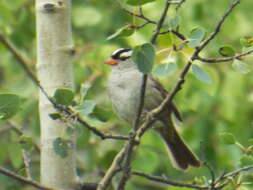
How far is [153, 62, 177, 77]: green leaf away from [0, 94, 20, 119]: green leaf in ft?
1.53

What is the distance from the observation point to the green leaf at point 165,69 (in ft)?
8.05

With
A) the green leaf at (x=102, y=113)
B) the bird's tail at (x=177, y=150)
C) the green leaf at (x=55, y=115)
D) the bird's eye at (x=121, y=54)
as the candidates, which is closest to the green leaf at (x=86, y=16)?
the bird's eye at (x=121, y=54)

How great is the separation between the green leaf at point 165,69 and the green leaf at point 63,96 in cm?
28

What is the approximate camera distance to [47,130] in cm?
293

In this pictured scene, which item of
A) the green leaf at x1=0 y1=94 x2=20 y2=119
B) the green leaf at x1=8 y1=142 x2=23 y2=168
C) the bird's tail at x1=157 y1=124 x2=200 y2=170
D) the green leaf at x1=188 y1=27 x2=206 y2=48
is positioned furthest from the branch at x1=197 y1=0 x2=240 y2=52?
the bird's tail at x1=157 y1=124 x2=200 y2=170

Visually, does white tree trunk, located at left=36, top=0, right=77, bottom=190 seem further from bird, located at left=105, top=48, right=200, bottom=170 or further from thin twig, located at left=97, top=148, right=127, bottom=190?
bird, located at left=105, top=48, right=200, bottom=170

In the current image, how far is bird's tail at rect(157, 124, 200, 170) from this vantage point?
395 cm

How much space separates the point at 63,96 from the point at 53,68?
1.44 feet

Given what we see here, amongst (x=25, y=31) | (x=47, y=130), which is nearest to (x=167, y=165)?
(x=25, y=31)

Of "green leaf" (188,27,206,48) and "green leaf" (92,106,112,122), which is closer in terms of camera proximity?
"green leaf" (188,27,206,48)

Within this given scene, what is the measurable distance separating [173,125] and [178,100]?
0.20 meters

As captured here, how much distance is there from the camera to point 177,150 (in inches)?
Result: 163

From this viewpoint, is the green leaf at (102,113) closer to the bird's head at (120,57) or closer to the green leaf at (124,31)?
the green leaf at (124,31)

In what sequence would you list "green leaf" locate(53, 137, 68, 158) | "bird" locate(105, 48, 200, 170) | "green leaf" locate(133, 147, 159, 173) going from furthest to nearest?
"green leaf" locate(133, 147, 159, 173), "bird" locate(105, 48, 200, 170), "green leaf" locate(53, 137, 68, 158)
